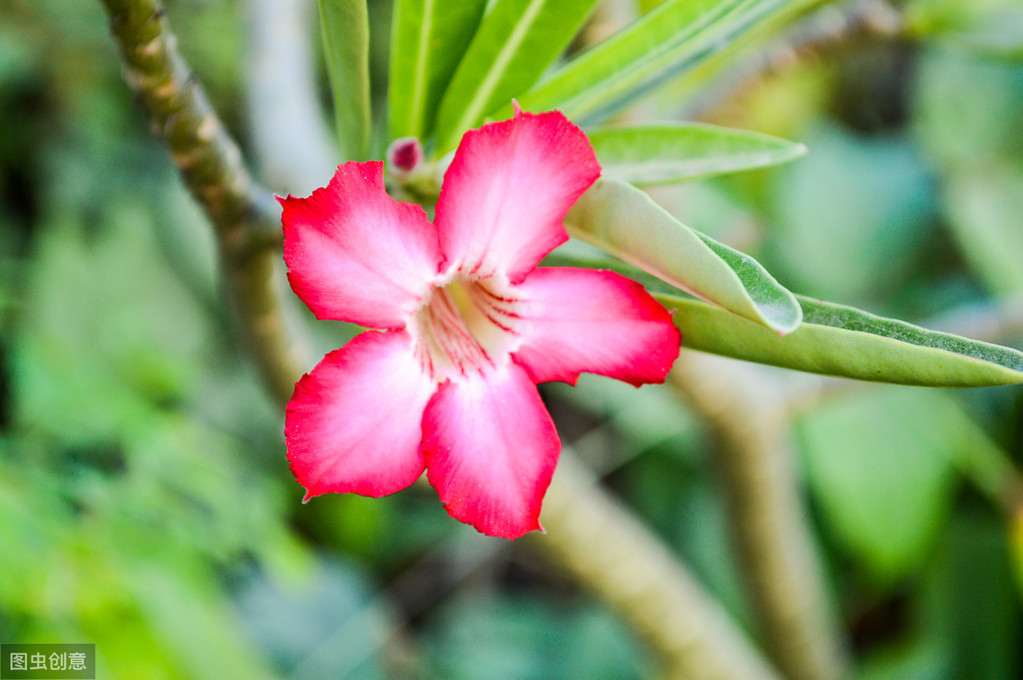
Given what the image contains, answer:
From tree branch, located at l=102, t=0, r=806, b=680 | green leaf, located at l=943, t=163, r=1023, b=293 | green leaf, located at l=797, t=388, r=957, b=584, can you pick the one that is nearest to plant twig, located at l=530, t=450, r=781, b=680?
tree branch, located at l=102, t=0, r=806, b=680

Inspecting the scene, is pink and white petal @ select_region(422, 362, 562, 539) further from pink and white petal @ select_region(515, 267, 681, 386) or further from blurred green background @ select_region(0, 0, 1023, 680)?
blurred green background @ select_region(0, 0, 1023, 680)

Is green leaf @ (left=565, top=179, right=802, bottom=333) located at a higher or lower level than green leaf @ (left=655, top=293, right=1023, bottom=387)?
higher

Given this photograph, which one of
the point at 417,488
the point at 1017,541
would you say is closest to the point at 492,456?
the point at 417,488

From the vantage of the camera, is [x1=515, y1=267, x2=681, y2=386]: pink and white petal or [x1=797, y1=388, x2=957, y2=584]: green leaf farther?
[x1=797, y1=388, x2=957, y2=584]: green leaf

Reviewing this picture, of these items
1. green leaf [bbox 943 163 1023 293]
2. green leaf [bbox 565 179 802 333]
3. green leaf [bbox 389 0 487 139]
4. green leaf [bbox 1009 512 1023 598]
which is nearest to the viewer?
green leaf [bbox 565 179 802 333]

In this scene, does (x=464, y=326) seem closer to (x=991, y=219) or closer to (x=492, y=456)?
(x=492, y=456)

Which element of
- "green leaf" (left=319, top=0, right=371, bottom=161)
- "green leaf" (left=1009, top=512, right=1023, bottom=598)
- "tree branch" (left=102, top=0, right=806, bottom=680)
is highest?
"green leaf" (left=319, top=0, right=371, bottom=161)

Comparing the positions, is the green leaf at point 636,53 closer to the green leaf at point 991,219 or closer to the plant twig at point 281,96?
the plant twig at point 281,96

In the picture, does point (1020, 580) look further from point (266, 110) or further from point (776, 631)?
point (266, 110)
